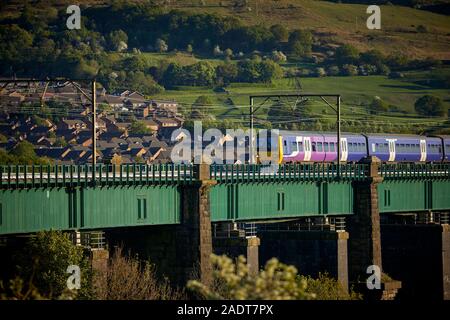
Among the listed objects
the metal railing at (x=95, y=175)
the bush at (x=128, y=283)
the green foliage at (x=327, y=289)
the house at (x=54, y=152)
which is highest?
the house at (x=54, y=152)

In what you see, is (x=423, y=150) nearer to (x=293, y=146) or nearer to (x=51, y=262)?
(x=293, y=146)

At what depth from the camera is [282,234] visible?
9525cm

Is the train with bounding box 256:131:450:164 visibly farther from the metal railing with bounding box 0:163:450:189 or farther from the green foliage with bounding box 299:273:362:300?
the green foliage with bounding box 299:273:362:300

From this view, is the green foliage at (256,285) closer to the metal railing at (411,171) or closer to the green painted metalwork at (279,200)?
the green painted metalwork at (279,200)

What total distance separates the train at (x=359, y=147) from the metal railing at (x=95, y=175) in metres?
22.5

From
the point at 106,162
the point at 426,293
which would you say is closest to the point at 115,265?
the point at 106,162

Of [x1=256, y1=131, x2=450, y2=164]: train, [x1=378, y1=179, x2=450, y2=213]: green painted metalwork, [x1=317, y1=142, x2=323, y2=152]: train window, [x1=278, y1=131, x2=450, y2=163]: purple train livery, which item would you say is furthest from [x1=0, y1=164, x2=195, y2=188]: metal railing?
[x1=317, y1=142, x2=323, y2=152]: train window

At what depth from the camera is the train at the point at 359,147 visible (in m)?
103

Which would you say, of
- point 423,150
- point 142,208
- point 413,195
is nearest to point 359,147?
point 413,195

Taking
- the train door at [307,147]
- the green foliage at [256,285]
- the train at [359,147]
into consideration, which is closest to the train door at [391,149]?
the train at [359,147]

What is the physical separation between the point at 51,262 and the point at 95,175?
5464mm

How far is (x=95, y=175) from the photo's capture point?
242 ft

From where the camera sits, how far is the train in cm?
10269
